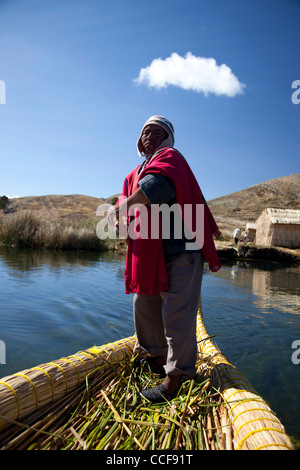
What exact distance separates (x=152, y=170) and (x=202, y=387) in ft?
4.57

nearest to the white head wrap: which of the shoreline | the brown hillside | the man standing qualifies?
the man standing

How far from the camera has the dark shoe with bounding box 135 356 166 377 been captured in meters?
2.26

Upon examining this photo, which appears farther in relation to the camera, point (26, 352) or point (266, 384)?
point (26, 352)

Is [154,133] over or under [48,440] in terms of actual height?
over

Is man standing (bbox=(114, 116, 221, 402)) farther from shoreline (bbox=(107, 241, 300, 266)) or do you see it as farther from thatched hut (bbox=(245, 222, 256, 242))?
thatched hut (bbox=(245, 222, 256, 242))

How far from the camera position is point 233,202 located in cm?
4275

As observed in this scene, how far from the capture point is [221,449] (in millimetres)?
1406

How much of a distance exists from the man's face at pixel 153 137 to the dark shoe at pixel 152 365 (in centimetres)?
156

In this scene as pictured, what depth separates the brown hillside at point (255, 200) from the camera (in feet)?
117

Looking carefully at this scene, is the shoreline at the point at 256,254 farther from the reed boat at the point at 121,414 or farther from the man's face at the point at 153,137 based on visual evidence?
the reed boat at the point at 121,414

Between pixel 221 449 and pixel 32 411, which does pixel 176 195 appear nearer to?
pixel 221 449

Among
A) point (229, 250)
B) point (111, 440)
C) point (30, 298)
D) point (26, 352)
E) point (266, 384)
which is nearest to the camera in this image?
point (111, 440)

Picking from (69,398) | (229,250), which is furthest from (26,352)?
(229,250)

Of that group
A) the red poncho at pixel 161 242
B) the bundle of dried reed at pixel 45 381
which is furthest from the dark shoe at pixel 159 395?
the red poncho at pixel 161 242
